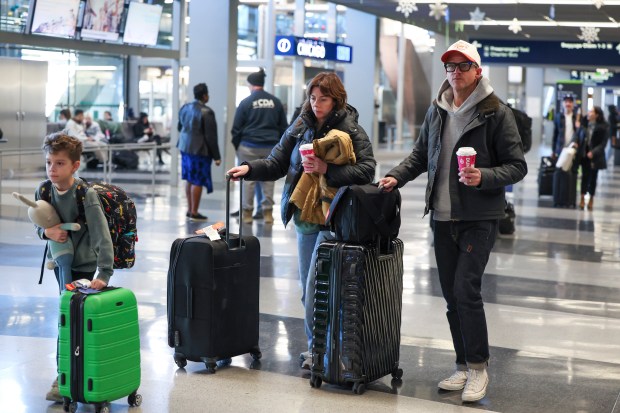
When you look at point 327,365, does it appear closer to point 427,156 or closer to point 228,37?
point 427,156

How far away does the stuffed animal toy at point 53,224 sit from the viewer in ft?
15.0

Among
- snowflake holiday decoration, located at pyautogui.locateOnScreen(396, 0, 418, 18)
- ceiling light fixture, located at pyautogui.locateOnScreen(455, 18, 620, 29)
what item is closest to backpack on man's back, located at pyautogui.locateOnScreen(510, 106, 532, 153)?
snowflake holiday decoration, located at pyautogui.locateOnScreen(396, 0, 418, 18)

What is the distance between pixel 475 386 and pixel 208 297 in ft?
4.75

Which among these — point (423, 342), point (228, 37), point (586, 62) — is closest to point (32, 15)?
point (228, 37)

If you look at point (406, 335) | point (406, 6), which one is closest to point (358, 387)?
point (406, 335)

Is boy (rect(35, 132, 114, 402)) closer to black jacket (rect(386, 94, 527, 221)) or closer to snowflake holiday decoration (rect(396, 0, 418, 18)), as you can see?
black jacket (rect(386, 94, 527, 221))

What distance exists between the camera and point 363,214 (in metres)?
4.88

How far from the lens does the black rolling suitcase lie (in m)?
5.23

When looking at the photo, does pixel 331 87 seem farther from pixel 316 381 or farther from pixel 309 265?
pixel 316 381

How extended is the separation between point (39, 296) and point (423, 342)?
9.54 feet

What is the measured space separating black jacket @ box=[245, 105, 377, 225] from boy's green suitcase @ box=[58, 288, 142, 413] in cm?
113

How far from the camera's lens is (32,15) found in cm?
1579

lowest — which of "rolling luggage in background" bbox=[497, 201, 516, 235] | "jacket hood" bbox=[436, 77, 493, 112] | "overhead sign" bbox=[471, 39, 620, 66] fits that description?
"rolling luggage in background" bbox=[497, 201, 516, 235]

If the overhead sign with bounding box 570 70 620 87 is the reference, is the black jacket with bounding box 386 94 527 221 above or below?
below
